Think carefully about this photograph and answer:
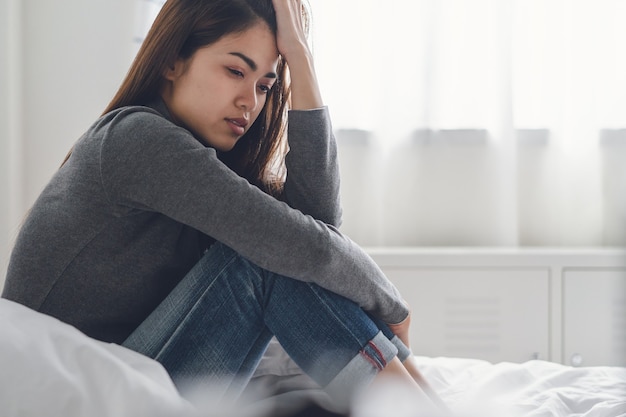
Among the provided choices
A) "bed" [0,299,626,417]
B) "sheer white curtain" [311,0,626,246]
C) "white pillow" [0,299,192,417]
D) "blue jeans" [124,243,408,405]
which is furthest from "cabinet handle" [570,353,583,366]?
"white pillow" [0,299,192,417]

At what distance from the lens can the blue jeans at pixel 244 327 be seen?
93 cm

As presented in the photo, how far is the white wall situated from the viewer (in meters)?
2.11

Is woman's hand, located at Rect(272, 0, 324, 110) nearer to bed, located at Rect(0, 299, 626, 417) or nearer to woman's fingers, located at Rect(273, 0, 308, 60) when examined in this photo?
woman's fingers, located at Rect(273, 0, 308, 60)

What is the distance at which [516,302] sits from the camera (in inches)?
74.5

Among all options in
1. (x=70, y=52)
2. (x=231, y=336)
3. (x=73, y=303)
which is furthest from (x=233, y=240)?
(x=70, y=52)

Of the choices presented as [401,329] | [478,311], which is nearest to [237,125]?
[401,329]

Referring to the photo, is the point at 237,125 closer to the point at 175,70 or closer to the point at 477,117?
the point at 175,70

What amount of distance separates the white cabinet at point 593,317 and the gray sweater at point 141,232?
1.00 meters

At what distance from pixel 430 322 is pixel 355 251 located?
3.18 ft

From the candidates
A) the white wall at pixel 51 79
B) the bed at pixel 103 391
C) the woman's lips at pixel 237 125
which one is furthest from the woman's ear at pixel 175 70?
the white wall at pixel 51 79

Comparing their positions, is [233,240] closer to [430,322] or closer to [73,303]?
[73,303]

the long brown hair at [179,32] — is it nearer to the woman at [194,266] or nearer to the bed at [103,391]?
the woman at [194,266]

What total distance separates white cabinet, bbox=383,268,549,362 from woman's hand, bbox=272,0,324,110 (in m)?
0.86

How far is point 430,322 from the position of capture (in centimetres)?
191
